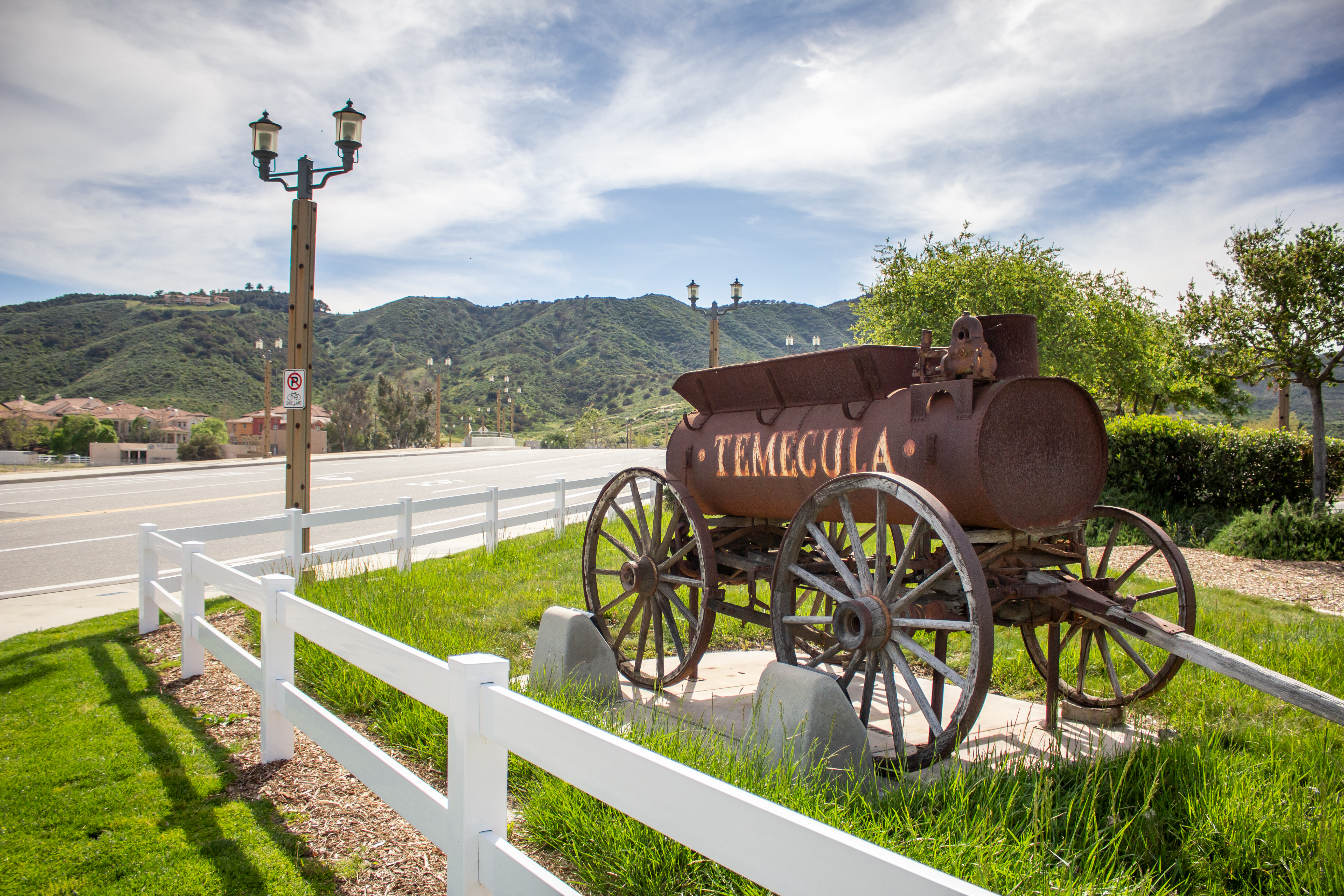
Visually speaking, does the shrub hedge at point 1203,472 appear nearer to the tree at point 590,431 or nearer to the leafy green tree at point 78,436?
the leafy green tree at point 78,436

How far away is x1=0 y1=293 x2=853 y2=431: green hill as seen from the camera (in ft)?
249

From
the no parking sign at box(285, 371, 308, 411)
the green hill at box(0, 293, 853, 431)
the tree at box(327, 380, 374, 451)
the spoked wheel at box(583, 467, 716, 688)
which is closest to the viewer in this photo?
the spoked wheel at box(583, 467, 716, 688)

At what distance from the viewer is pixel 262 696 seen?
4023 millimetres

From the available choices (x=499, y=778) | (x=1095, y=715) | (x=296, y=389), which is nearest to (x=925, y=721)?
(x=1095, y=715)

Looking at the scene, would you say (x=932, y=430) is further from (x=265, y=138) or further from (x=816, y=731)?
(x=265, y=138)

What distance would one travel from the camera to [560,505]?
40.6ft

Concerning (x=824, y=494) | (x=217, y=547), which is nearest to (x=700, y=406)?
(x=824, y=494)

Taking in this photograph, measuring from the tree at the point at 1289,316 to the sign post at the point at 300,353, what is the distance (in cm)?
1337

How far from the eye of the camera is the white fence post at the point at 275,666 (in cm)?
396

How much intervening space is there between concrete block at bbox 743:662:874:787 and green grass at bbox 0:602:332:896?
184 cm

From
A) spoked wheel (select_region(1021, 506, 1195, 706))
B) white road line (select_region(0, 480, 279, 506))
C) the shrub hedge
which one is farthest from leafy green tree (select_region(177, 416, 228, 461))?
spoked wheel (select_region(1021, 506, 1195, 706))

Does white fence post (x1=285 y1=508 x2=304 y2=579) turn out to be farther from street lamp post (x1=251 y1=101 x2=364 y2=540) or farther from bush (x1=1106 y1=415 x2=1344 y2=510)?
bush (x1=1106 y1=415 x2=1344 y2=510)

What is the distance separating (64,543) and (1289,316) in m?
18.5

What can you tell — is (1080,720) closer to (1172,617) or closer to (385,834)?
(1172,617)
